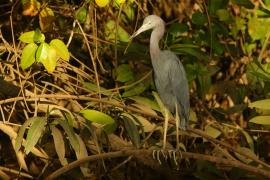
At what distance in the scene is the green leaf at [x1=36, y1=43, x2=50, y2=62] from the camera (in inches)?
82.4

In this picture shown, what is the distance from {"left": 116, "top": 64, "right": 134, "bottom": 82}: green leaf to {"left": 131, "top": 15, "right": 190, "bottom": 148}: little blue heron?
0.26 metres

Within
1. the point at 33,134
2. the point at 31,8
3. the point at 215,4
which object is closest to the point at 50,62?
the point at 33,134

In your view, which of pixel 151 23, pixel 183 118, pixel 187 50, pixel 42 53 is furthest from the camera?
pixel 187 50

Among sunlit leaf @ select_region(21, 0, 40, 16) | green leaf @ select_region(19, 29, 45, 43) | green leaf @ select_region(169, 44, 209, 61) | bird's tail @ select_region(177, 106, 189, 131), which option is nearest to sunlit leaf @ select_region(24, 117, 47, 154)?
green leaf @ select_region(19, 29, 45, 43)

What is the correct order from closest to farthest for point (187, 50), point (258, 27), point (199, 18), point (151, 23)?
point (151, 23), point (187, 50), point (199, 18), point (258, 27)

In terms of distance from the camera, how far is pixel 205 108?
3.18 m

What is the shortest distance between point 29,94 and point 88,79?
27 centimetres

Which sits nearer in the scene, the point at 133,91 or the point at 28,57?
the point at 28,57

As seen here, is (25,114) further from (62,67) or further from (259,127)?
(259,127)

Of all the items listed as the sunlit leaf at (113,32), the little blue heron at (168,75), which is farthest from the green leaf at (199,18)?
the little blue heron at (168,75)

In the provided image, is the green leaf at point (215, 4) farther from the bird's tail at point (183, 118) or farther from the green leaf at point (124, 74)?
the bird's tail at point (183, 118)

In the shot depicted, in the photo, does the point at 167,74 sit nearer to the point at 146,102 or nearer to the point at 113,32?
the point at 146,102

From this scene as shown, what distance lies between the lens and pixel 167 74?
2553 millimetres

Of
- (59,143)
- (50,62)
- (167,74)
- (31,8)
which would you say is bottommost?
(59,143)
